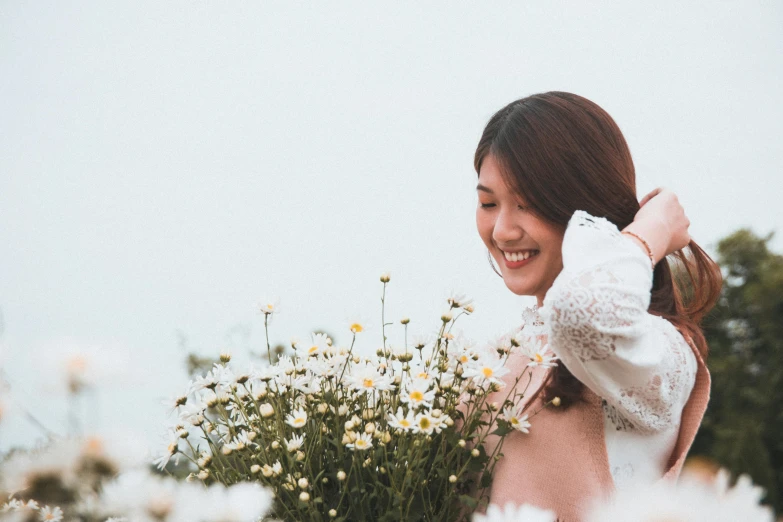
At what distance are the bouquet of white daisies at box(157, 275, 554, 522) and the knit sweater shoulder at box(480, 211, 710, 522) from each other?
0.14m

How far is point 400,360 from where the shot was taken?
1198mm

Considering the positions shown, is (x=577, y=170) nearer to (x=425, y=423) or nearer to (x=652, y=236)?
(x=652, y=236)

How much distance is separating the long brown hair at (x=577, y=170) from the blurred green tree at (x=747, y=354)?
864 cm

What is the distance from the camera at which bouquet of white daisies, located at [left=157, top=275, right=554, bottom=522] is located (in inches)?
38.5

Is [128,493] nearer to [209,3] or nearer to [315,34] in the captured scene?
[209,3]

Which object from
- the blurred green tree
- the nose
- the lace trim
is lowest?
the blurred green tree

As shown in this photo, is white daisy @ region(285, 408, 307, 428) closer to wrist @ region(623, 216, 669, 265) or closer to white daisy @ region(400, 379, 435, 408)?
white daisy @ region(400, 379, 435, 408)

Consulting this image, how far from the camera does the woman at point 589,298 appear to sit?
3.62 ft

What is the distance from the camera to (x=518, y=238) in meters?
1.54

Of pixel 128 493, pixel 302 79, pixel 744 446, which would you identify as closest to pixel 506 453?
pixel 128 493

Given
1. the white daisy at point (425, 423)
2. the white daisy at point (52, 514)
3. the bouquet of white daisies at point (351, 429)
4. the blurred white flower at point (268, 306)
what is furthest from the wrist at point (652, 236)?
the white daisy at point (52, 514)

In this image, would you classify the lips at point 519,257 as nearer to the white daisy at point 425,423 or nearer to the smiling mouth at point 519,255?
the smiling mouth at point 519,255

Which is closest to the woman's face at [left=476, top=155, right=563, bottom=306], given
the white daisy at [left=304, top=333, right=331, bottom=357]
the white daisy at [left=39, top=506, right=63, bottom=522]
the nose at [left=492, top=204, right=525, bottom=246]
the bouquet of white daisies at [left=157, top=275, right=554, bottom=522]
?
the nose at [left=492, top=204, right=525, bottom=246]

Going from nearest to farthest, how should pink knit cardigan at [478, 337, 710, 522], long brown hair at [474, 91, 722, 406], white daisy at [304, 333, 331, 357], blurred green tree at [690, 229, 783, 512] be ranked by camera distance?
1. white daisy at [304, 333, 331, 357]
2. pink knit cardigan at [478, 337, 710, 522]
3. long brown hair at [474, 91, 722, 406]
4. blurred green tree at [690, 229, 783, 512]
